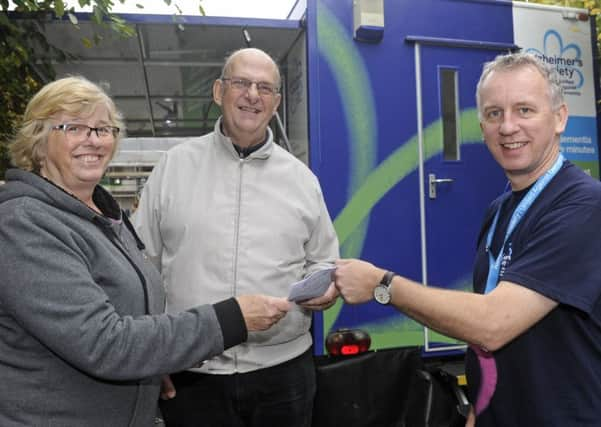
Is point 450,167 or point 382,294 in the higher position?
point 450,167

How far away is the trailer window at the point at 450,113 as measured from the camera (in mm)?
3201

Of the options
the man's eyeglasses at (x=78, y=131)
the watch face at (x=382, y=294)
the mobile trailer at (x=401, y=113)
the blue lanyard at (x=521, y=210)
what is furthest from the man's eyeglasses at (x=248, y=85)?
the blue lanyard at (x=521, y=210)

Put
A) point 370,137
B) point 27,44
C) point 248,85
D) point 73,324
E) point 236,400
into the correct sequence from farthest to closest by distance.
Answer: point 27,44 < point 370,137 < point 248,85 < point 236,400 < point 73,324

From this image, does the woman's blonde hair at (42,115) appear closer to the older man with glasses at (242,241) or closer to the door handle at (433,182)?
the older man with glasses at (242,241)

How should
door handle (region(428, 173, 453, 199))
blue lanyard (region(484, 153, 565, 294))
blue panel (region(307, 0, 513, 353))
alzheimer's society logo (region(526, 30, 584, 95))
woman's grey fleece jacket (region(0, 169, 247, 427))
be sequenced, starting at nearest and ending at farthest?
woman's grey fleece jacket (region(0, 169, 247, 427))
blue lanyard (region(484, 153, 565, 294))
blue panel (region(307, 0, 513, 353))
door handle (region(428, 173, 453, 199))
alzheimer's society logo (region(526, 30, 584, 95))

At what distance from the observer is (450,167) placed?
316cm

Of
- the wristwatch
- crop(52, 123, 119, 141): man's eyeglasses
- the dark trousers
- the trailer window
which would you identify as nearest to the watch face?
the wristwatch

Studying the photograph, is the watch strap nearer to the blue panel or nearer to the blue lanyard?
the blue lanyard

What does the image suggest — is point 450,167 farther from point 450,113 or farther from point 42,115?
point 42,115

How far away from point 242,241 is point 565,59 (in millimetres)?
2376

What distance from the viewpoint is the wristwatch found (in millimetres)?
1800

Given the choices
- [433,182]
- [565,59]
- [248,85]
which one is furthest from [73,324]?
[565,59]

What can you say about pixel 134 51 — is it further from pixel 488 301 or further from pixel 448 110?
pixel 488 301

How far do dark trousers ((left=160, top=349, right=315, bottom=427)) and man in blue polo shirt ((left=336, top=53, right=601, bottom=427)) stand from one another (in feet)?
2.36
